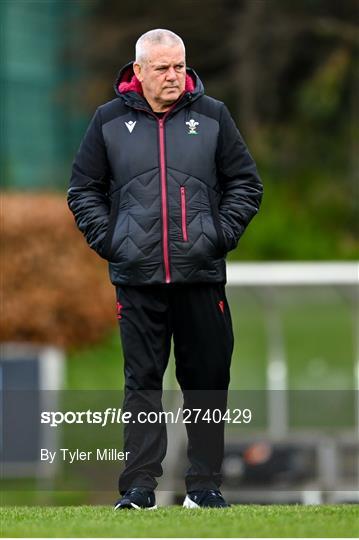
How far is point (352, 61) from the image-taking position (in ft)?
89.4

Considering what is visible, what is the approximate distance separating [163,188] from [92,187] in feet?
1.22

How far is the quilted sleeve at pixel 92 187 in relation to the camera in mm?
6953

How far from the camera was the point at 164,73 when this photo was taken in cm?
686

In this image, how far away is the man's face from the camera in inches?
269

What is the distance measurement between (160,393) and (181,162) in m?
0.98

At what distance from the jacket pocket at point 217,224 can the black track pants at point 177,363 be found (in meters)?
0.16

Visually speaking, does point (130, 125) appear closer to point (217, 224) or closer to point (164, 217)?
point (164, 217)

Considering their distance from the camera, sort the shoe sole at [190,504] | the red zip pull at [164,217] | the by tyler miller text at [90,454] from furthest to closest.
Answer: the by tyler miller text at [90,454] → the shoe sole at [190,504] → the red zip pull at [164,217]

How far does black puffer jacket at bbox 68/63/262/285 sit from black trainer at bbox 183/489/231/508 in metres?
0.89
